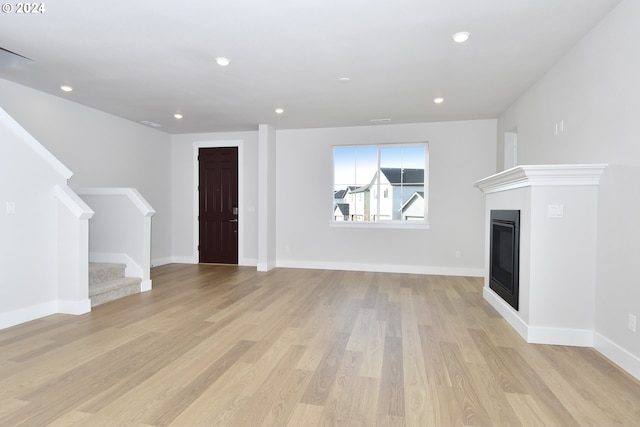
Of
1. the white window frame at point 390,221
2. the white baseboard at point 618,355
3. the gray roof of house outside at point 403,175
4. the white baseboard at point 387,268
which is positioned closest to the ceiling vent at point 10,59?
the white window frame at point 390,221

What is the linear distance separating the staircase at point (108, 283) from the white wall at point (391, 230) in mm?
2747

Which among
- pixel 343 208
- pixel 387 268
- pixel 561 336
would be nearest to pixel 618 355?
pixel 561 336

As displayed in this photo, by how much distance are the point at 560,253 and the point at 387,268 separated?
3.46 meters

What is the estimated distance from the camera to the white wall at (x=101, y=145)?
441 centimetres

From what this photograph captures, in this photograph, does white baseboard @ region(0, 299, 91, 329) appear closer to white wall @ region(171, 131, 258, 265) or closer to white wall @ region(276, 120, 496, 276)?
white wall @ region(171, 131, 258, 265)

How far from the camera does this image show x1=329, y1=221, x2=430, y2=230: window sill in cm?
608

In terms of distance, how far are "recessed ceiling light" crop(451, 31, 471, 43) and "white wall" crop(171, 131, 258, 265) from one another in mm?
4459

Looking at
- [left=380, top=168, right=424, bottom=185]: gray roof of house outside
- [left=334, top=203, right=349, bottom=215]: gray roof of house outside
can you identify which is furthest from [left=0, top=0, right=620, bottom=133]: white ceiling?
[left=334, top=203, right=349, bottom=215]: gray roof of house outside

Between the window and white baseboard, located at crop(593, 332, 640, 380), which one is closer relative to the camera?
white baseboard, located at crop(593, 332, 640, 380)

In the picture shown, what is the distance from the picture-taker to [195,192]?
704 cm

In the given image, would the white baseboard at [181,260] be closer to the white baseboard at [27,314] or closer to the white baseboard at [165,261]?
the white baseboard at [165,261]

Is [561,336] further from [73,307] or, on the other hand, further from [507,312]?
[73,307]

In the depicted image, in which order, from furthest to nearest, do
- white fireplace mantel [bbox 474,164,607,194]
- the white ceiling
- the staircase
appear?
the staircase
white fireplace mantel [bbox 474,164,607,194]
the white ceiling

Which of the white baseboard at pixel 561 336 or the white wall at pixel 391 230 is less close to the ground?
the white wall at pixel 391 230
